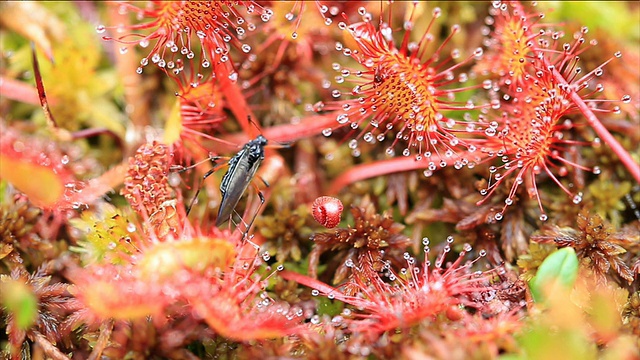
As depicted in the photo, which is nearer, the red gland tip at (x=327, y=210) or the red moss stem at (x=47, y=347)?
the red moss stem at (x=47, y=347)

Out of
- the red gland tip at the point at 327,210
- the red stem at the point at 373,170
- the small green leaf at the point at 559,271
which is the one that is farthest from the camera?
the red stem at the point at 373,170

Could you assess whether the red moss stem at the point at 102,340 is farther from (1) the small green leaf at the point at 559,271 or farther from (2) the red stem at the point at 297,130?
(1) the small green leaf at the point at 559,271

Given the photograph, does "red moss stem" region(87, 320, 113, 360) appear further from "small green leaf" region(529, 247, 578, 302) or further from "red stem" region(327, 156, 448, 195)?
"small green leaf" region(529, 247, 578, 302)

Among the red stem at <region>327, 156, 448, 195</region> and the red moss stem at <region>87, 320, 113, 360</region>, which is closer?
the red moss stem at <region>87, 320, 113, 360</region>

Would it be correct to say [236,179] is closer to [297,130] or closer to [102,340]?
[297,130]

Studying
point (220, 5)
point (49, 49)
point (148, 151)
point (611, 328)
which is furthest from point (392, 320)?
point (49, 49)

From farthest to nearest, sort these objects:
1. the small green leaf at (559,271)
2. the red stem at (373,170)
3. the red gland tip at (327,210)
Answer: the red stem at (373,170) → the red gland tip at (327,210) → the small green leaf at (559,271)

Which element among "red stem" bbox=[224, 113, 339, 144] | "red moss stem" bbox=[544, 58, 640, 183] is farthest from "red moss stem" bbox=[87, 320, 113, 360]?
"red moss stem" bbox=[544, 58, 640, 183]

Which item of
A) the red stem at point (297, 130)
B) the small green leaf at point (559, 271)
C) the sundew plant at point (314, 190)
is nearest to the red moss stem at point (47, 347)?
the sundew plant at point (314, 190)
